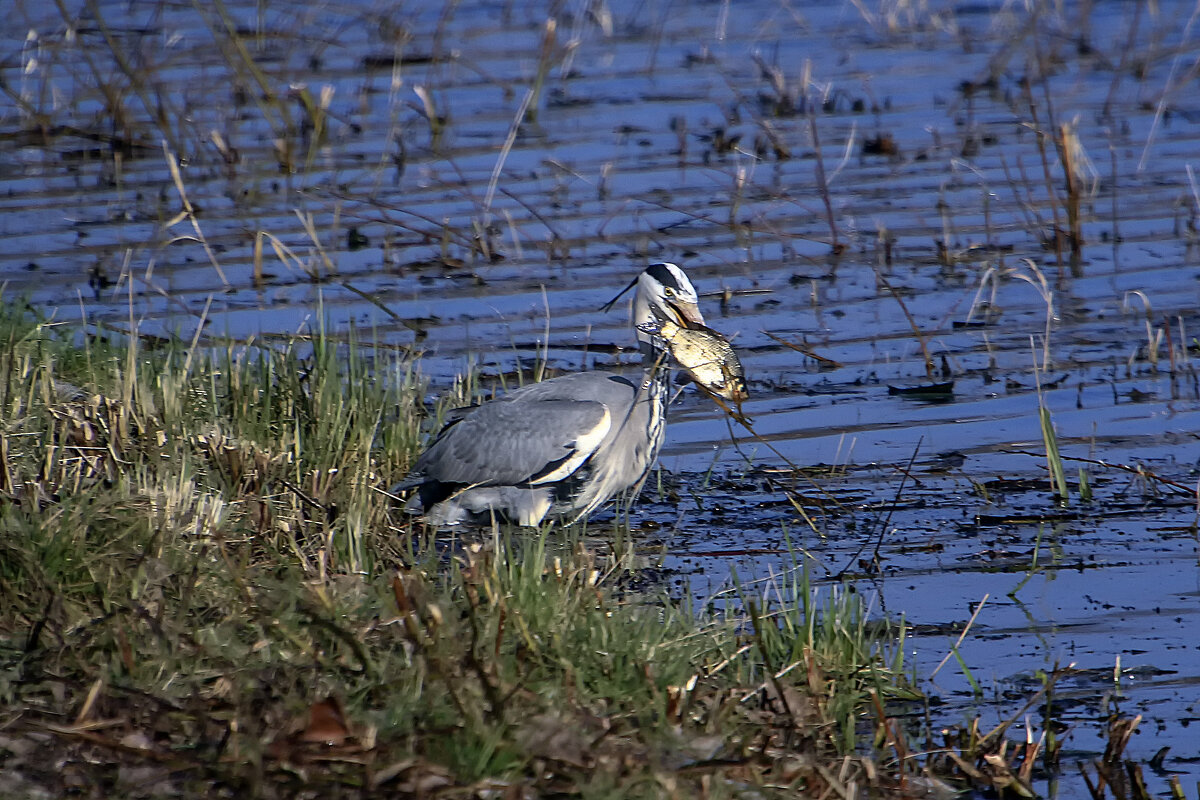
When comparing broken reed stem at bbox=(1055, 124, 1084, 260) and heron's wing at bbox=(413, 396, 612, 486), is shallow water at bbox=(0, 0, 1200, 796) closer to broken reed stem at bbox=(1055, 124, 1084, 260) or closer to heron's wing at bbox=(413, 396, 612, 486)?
broken reed stem at bbox=(1055, 124, 1084, 260)

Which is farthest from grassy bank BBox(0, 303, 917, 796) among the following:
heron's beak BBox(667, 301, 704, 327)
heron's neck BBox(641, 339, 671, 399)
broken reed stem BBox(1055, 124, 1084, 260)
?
broken reed stem BBox(1055, 124, 1084, 260)

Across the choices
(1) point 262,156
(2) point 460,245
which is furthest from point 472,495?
(1) point 262,156

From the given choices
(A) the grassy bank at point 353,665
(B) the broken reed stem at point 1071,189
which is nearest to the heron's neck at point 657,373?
(A) the grassy bank at point 353,665

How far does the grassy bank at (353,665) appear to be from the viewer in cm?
329

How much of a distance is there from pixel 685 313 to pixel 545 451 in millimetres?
905

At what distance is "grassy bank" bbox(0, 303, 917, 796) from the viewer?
3285mm

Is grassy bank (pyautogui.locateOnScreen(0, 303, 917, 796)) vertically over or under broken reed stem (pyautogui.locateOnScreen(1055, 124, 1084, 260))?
under

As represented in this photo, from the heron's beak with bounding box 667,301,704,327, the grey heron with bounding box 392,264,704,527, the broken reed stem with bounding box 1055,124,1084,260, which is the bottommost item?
the grey heron with bounding box 392,264,704,527

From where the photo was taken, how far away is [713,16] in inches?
642

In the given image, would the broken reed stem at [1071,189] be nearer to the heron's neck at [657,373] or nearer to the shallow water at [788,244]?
the shallow water at [788,244]

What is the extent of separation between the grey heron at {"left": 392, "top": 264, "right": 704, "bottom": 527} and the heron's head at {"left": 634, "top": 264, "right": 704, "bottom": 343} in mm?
223

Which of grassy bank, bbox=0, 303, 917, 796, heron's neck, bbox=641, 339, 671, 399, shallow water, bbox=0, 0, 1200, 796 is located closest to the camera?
grassy bank, bbox=0, 303, 917, 796

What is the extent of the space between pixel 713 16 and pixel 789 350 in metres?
9.24

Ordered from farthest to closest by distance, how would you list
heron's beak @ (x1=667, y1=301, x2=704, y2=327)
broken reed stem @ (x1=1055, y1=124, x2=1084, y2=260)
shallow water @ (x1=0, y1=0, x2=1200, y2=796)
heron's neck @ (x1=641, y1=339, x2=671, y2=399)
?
broken reed stem @ (x1=1055, y1=124, x2=1084, y2=260) < heron's beak @ (x1=667, y1=301, x2=704, y2=327) < heron's neck @ (x1=641, y1=339, x2=671, y2=399) < shallow water @ (x1=0, y1=0, x2=1200, y2=796)
